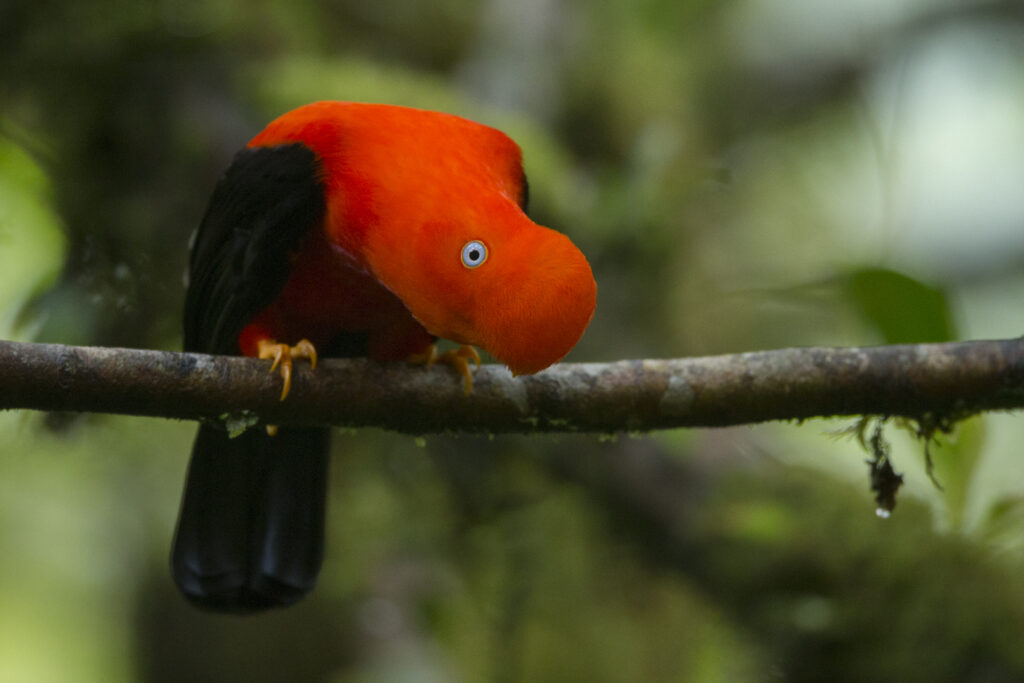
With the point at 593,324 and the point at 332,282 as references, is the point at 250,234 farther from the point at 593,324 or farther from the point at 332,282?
the point at 593,324

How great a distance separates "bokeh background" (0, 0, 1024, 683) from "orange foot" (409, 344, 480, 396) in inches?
17.4

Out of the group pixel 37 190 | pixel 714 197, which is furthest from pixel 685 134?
pixel 37 190

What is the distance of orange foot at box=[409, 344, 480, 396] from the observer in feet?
6.98

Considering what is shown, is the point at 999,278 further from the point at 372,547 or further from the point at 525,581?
the point at 372,547

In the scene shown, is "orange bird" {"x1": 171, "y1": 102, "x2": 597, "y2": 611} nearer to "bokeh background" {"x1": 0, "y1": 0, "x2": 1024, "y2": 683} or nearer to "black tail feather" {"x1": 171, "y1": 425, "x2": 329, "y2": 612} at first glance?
"black tail feather" {"x1": 171, "y1": 425, "x2": 329, "y2": 612}

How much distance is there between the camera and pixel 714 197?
4699 mm

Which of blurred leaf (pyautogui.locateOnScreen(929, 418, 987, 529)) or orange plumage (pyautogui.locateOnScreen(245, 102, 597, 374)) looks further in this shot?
blurred leaf (pyautogui.locateOnScreen(929, 418, 987, 529))

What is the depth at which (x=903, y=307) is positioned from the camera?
7.91ft

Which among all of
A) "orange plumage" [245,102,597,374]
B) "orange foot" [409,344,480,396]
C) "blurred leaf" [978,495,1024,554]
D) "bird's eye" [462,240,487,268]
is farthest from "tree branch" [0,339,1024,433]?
"blurred leaf" [978,495,1024,554]

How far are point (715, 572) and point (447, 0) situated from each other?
3.20 m

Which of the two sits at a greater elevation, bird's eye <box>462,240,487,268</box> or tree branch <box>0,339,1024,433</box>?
bird's eye <box>462,240,487,268</box>

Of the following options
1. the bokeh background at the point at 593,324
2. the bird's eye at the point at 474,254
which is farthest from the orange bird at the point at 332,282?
the bokeh background at the point at 593,324

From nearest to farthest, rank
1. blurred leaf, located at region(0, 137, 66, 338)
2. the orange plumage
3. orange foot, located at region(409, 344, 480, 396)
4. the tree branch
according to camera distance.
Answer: the orange plumage < the tree branch < orange foot, located at region(409, 344, 480, 396) < blurred leaf, located at region(0, 137, 66, 338)

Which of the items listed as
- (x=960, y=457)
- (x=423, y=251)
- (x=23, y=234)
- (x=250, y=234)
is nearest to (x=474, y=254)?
(x=423, y=251)
